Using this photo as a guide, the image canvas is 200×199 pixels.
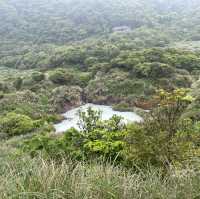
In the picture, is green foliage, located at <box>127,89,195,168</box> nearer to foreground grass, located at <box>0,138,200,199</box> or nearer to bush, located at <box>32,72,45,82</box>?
foreground grass, located at <box>0,138,200,199</box>

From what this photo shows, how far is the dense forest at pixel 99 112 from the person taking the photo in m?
4.02

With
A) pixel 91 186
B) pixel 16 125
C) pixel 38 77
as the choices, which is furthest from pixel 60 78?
pixel 91 186

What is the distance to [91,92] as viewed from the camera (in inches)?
1116

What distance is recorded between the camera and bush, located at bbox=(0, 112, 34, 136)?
1808 cm

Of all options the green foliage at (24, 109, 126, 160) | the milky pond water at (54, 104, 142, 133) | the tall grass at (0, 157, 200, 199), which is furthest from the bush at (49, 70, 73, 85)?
the tall grass at (0, 157, 200, 199)

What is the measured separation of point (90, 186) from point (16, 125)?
50.0ft

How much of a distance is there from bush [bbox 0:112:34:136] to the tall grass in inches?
553

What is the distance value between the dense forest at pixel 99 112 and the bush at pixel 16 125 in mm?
46

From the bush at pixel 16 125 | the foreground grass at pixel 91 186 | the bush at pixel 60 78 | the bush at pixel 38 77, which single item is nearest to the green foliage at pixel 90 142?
the foreground grass at pixel 91 186

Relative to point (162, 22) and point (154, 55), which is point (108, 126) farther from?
point (162, 22)

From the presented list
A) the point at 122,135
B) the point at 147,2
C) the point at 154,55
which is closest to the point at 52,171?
the point at 122,135

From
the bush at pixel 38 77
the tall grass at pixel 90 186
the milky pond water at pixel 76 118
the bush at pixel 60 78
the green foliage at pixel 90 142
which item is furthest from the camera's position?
the bush at pixel 60 78

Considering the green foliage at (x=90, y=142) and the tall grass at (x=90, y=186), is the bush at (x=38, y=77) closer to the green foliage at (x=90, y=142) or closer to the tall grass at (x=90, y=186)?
the green foliage at (x=90, y=142)

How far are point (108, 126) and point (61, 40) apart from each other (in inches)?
2328
